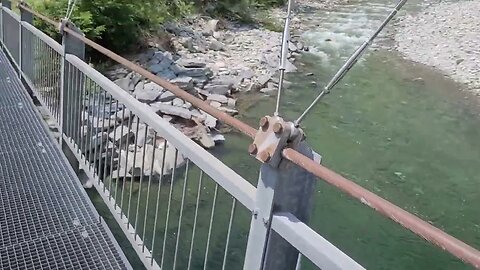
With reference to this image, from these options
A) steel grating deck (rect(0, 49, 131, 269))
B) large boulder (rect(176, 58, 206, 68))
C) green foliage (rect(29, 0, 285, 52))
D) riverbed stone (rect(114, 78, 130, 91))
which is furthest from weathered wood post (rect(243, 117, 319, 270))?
large boulder (rect(176, 58, 206, 68))

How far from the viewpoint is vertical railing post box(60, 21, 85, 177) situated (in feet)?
9.29

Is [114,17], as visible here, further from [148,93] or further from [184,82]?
[148,93]

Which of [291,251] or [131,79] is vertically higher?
[291,251]

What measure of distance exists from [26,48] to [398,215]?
385cm

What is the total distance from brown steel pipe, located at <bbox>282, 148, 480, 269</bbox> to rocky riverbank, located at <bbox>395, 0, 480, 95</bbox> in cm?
1040

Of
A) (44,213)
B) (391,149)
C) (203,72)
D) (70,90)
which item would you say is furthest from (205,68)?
(44,213)

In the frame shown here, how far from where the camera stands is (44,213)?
261 centimetres

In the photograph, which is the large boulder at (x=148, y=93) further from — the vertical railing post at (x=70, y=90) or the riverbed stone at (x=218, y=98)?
the vertical railing post at (x=70, y=90)

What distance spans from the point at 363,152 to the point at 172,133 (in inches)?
226

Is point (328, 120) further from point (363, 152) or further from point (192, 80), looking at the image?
point (192, 80)

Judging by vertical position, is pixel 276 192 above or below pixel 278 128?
below

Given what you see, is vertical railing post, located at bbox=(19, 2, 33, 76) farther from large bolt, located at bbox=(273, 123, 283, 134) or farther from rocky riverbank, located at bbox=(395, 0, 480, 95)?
rocky riverbank, located at bbox=(395, 0, 480, 95)

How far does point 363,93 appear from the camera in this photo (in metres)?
9.62

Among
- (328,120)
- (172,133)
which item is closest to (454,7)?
(328,120)
